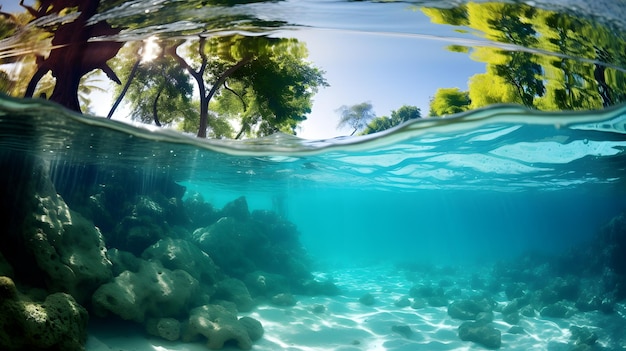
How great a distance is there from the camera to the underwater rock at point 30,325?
6.57 m

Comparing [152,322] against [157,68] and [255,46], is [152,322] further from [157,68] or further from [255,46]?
[255,46]

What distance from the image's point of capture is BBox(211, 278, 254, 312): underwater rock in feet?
48.1

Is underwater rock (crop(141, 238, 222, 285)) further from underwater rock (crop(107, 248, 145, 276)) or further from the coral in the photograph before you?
the coral

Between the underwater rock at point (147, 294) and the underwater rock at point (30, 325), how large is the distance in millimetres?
2259

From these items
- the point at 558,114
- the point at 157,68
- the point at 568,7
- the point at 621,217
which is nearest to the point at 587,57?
the point at 568,7

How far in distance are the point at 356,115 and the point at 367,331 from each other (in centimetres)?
1028

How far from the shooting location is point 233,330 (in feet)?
35.0

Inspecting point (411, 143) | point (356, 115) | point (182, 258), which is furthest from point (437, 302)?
point (356, 115)

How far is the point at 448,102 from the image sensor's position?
6.77m

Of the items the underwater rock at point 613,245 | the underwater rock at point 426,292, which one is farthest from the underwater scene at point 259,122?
the underwater rock at point 613,245

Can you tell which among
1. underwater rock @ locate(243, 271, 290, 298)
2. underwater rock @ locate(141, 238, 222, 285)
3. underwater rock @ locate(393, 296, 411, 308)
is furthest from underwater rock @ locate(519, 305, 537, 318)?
underwater rock @ locate(141, 238, 222, 285)

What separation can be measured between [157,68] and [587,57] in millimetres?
8255

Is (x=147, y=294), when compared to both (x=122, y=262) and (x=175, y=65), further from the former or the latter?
(x=175, y=65)

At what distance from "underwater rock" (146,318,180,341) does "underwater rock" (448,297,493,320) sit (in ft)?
41.8
